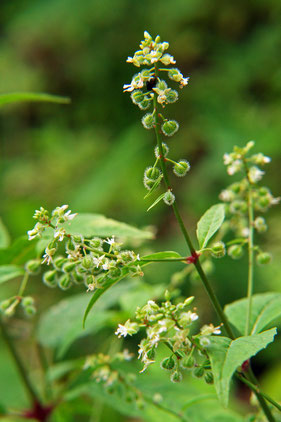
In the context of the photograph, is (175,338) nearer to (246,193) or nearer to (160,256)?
(160,256)

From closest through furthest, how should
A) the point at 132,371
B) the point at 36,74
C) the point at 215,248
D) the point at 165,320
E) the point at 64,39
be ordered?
the point at 165,320
the point at 215,248
the point at 132,371
the point at 36,74
the point at 64,39

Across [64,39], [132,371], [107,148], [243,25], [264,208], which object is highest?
[64,39]

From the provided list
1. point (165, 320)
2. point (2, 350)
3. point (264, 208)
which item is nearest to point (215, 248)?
point (165, 320)

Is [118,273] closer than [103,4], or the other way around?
[118,273]

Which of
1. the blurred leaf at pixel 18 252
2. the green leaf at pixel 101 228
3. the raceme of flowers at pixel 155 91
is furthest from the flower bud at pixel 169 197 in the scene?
the blurred leaf at pixel 18 252

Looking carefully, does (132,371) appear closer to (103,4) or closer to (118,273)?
(118,273)

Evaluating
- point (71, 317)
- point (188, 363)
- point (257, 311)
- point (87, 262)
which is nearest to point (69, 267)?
point (87, 262)
